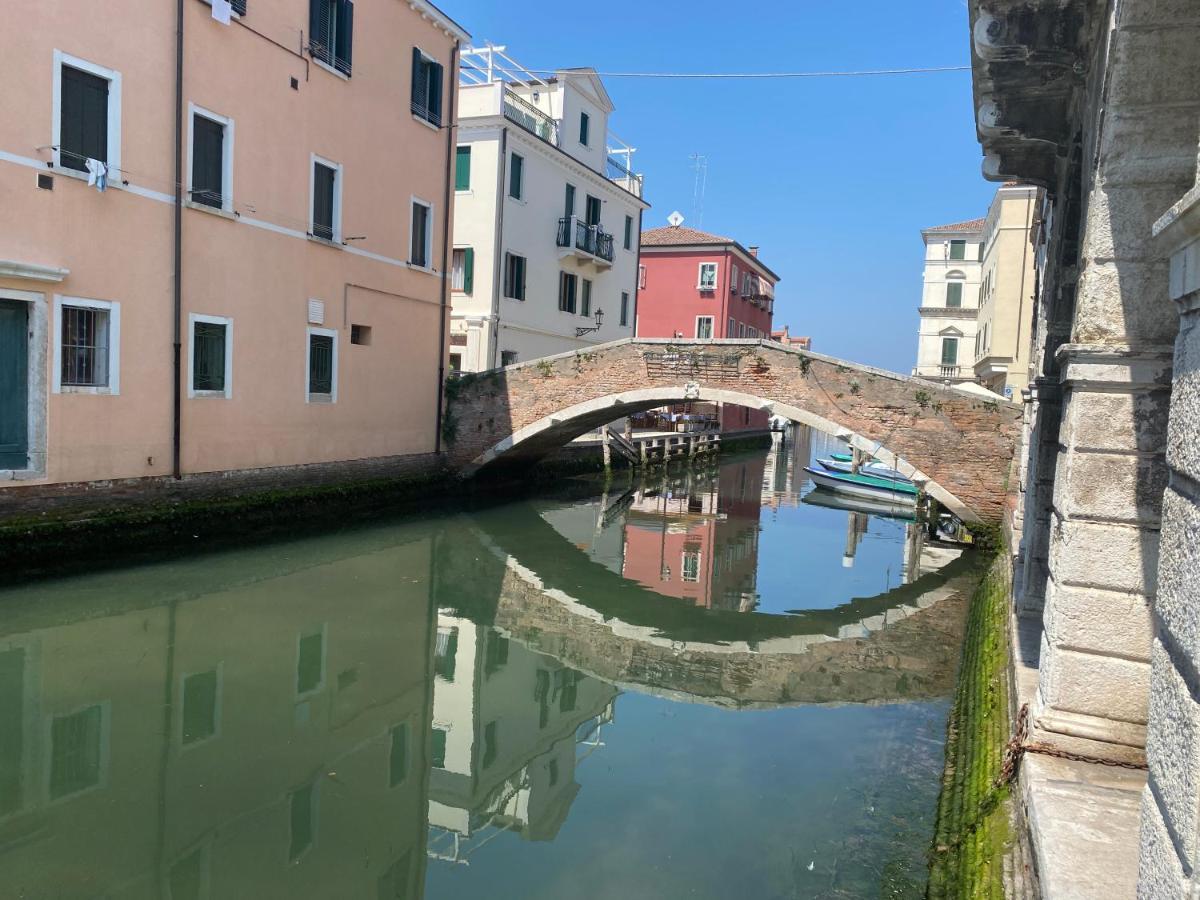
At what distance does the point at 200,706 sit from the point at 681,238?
89.8 feet

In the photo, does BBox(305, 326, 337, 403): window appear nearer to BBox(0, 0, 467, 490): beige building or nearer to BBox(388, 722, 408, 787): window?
BBox(0, 0, 467, 490): beige building

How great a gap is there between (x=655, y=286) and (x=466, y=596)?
23414 mm

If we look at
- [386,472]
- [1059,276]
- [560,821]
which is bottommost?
[560,821]

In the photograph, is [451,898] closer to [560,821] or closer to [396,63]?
[560,821]

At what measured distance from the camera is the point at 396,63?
13148mm

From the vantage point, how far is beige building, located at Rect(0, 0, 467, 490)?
828 cm

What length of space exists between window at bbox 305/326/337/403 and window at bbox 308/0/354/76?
3619 mm

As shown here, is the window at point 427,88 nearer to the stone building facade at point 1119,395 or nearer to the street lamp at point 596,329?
the street lamp at point 596,329

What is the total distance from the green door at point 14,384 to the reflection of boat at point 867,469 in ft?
50.1

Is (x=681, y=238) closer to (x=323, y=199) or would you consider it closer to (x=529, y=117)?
(x=529, y=117)

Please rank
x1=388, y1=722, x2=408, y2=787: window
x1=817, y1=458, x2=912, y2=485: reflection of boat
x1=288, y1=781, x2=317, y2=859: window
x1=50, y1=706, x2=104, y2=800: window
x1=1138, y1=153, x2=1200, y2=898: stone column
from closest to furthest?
x1=1138, y1=153, x2=1200, y2=898: stone column → x1=288, y1=781, x2=317, y2=859: window → x1=50, y1=706, x2=104, y2=800: window → x1=388, y1=722, x2=408, y2=787: window → x1=817, y1=458, x2=912, y2=485: reflection of boat

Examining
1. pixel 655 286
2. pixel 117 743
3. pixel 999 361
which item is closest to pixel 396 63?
pixel 117 743

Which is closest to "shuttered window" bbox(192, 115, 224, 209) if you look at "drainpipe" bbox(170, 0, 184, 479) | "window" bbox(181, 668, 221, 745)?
"drainpipe" bbox(170, 0, 184, 479)

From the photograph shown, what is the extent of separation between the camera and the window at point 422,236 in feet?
46.2
